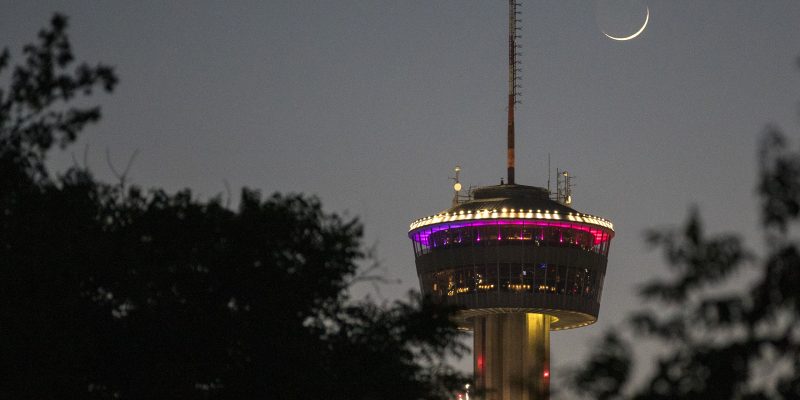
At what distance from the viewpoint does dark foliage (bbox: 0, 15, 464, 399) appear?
44.7m

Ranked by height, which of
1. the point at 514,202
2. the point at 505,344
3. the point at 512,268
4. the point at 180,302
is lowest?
the point at 180,302

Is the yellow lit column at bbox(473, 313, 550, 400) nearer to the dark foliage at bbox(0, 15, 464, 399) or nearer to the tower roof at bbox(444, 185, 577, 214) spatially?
the tower roof at bbox(444, 185, 577, 214)

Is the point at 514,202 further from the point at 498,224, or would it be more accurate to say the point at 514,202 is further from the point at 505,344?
the point at 505,344

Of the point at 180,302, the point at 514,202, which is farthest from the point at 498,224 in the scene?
the point at 180,302

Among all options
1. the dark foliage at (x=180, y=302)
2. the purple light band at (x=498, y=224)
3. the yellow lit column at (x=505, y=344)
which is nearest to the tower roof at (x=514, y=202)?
the purple light band at (x=498, y=224)

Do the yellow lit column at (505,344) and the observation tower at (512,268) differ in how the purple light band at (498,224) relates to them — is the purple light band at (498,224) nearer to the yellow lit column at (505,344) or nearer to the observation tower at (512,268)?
the observation tower at (512,268)

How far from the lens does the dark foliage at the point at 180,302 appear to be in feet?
147

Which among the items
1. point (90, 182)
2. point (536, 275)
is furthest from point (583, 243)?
point (90, 182)

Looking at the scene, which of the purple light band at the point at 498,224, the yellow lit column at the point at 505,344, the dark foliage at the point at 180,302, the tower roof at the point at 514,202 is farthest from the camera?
the tower roof at the point at 514,202

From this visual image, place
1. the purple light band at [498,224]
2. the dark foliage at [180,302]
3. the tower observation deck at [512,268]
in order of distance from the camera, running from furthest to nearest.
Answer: the purple light band at [498,224]
the tower observation deck at [512,268]
the dark foliage at [180,302]

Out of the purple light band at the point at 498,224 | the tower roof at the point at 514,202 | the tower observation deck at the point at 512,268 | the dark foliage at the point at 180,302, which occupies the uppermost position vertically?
the tower roof at the point at 514,202

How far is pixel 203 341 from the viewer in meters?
47.8

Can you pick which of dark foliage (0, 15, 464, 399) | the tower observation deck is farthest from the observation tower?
dark foliage (0, 15, 464, 399)

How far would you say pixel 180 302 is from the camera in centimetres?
4909
